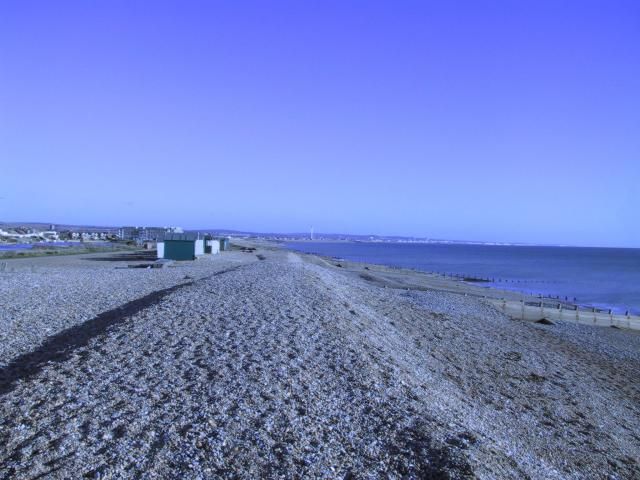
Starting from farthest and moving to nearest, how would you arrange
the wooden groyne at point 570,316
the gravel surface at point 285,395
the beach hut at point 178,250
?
the beach hut at point 178,250
the wooden groyne at point 570,316
the gravel surface at point 285,395

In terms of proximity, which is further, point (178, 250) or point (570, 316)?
point (178, 250)

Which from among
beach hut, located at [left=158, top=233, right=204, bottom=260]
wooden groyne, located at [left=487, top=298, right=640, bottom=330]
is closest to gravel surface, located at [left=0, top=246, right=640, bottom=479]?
wooden groyne, located at [left=487, top=298, right=640, bottom=330]

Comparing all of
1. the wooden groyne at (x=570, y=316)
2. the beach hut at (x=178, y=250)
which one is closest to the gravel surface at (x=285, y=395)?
the wooden groyne at (x=570, y=316)

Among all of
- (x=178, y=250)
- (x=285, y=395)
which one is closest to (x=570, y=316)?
(x=285, y=395)

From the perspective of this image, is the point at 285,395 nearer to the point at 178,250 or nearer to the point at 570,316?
the point at 570,316

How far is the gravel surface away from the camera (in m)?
5.71

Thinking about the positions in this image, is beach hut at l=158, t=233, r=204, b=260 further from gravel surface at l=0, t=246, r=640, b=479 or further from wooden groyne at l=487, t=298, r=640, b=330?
wooden groyne at l=487, t=298, r=640, b=330

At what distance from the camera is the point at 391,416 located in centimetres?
703

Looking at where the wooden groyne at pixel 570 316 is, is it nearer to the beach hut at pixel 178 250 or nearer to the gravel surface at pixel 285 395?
the gravel surface at pixel 285 395

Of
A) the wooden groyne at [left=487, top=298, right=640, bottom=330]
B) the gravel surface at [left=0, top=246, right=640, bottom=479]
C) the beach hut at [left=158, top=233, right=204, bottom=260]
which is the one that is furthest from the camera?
the beach hut at [left=158, top=233, right=204, bottom=260]

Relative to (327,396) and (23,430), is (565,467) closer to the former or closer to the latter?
(327,396)

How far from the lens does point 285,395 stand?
7.50 m

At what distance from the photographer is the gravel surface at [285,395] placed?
571 cm

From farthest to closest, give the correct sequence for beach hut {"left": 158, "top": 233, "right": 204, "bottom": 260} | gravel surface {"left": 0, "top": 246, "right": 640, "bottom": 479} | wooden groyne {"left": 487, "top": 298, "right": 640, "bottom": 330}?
beach hut {"left": 158, "top": 233, "right": 204, "bottom": 260} → wooden groyne {"left": 487, "top": 298, "right": 640, "bottom": 330} → gravel surface {"left": 0, "top": 246, "right": 640, "bottom": 479}
